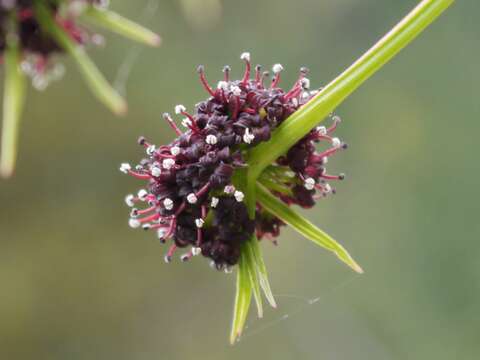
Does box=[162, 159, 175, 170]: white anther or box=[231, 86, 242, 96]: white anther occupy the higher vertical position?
box=[231, 86, 242, 96]: white anther

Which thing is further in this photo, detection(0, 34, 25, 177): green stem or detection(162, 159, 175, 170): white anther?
detection(162, 159, 175, 170): white anther

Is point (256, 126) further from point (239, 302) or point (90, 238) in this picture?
point (90, 238)

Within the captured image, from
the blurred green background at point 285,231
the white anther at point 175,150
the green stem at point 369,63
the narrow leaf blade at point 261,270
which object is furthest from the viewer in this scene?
the blurred green background at point 285,231

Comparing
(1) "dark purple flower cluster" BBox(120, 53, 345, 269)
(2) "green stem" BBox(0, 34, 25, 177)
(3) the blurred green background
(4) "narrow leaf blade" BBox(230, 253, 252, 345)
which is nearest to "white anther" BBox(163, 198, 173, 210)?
(1) "dark purple flower cluster" BBox(120, 53, 345, 269)

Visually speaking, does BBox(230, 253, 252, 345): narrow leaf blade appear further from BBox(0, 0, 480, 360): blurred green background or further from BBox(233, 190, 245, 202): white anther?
BBox(0, 0, 480, 360): blurred green background

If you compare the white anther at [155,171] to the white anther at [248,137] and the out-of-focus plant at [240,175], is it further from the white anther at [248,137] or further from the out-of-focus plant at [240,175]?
the white anther at [248,137]

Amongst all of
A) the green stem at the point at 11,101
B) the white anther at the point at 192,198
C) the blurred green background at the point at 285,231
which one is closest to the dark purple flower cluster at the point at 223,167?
the white anther at the point at 192,198

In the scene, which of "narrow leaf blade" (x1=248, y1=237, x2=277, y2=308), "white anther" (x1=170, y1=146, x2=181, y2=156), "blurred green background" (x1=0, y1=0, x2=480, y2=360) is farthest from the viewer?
"blurred green background" (x1=0, y1=0, x2=480, y2=360)

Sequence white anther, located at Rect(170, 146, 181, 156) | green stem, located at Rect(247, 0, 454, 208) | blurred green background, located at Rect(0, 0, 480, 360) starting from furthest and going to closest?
blurred green background, located at Rect(0, 0, 480, 360) → white anther, located at Rect(170, 146, 181, 156) → green stem, located at Rect(247, 0, 454, 208)

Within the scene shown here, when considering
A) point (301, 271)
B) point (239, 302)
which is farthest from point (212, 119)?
point (301, 271)

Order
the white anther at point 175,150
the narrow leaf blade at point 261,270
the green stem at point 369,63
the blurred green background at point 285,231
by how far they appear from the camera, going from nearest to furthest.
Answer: the green stem at point 369,63 < the narrow leaf blade at point 261,270 < the white anther at point 175,150 < the blurred green background at point 285,231
